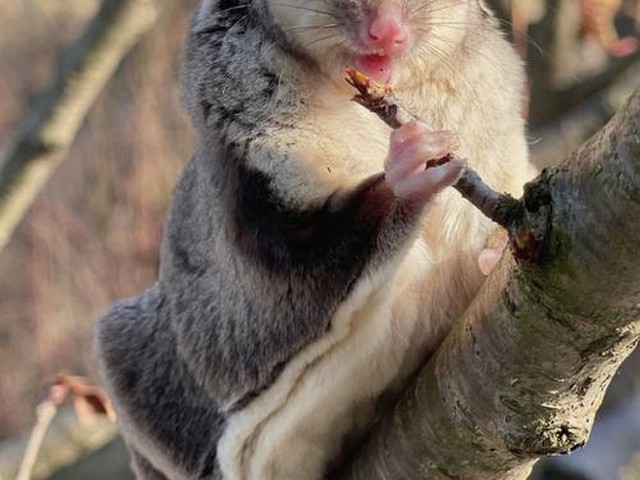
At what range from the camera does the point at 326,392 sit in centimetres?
194

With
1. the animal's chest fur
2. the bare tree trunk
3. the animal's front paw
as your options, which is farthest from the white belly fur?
the bare tree trunk

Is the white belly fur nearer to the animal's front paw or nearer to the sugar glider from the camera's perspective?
the sugar glider

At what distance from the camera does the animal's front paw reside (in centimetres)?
162

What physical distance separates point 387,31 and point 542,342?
1.58 feet

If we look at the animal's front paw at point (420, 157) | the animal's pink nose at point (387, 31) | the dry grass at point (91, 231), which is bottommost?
the dry grass at point (91, 231)

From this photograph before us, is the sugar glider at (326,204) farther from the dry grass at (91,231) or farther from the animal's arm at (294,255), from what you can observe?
the dry grass at (91,231)

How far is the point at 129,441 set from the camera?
2531 millimetres

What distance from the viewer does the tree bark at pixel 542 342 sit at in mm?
1354

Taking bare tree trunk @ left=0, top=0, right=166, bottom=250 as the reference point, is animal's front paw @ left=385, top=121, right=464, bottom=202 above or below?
above

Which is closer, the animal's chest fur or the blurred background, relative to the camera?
the animal's chest fur

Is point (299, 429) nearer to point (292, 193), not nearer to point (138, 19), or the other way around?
point (292, 193)

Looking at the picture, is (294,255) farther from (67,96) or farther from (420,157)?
(67,96)

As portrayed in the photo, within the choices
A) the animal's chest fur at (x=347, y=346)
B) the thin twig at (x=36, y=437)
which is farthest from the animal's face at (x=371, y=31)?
the thin twig at (x=36, y=437)

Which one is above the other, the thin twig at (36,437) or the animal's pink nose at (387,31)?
the animal's pink nose at (387,31)
